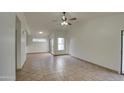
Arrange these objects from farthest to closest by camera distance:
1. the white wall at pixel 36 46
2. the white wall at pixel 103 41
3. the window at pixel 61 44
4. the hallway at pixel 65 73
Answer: the white wall at pixel 36 46, the window at pixel 61 44, the white wall at pixel 103 41, the hallway at pixel 65 73

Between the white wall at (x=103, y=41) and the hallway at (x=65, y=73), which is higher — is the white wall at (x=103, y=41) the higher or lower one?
the higher one

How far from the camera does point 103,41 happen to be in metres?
5.78

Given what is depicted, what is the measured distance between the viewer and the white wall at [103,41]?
196 inches

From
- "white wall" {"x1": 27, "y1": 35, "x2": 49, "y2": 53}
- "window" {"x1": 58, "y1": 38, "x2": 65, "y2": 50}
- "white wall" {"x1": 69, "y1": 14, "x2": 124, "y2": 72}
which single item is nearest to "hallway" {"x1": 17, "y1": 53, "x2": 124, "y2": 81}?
"white wall" {"x1": 69, "y1": 14, "x2": 124, "y2": 72}

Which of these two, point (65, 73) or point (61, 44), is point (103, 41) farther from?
point (61, 44)

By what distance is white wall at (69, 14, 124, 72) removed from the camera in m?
4.98

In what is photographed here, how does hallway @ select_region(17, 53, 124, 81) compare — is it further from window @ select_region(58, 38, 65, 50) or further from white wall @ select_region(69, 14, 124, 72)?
window @ select_region(58, 38, 65, 50)

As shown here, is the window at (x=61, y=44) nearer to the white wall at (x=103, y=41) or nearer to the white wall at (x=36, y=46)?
the white wall at (x=36, y=46)

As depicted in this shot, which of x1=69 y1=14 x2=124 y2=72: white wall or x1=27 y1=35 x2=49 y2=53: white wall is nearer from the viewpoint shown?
x1=69 y1=14 x2=124 y2=72: white wall

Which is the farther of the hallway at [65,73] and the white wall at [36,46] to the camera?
the white wall at [36,46]

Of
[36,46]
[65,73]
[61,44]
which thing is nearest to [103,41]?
[65,73]

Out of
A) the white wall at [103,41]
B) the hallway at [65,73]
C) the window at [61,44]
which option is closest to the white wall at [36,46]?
the window at [61,44]

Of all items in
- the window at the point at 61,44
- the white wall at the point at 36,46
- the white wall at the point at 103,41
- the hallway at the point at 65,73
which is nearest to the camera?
the hallway at the point at 65,73
